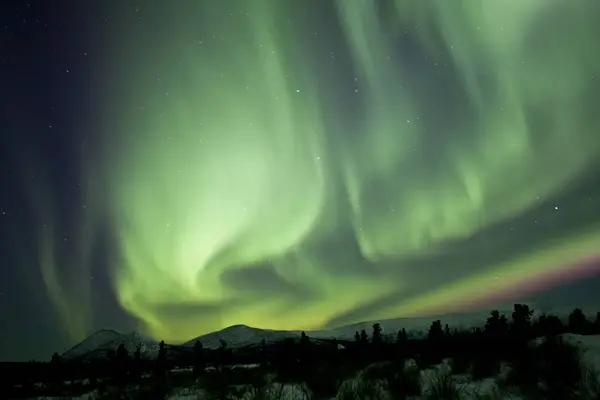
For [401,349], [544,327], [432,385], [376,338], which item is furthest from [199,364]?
[432,385]

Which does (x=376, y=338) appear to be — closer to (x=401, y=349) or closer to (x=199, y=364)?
(x=199, y=364)

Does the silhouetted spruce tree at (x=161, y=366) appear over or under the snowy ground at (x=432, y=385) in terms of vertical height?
over

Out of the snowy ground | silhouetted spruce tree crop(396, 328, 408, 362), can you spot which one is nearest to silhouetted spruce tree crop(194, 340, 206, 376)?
silhouetted spruce tree crop(396, 328, 408, 362)

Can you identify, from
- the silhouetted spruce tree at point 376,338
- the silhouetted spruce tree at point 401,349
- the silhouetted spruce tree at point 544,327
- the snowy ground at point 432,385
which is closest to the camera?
the snowy ground at point 432,385

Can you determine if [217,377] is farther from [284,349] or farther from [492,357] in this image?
[492,357]

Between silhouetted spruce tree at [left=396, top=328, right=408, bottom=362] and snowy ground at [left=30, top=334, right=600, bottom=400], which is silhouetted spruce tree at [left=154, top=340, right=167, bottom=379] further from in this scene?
snowy ground at [left=30, top=334, right=600, bottom=400]

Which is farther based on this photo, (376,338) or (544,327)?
(376,338)

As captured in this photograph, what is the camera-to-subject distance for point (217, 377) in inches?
826

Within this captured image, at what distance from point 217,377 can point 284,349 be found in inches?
244

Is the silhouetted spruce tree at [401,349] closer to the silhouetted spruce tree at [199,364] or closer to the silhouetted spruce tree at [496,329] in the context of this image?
the silhouetted spruce tree at [496,329]

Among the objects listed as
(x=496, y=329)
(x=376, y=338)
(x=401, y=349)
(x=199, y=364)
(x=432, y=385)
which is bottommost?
(x=432, y=385)

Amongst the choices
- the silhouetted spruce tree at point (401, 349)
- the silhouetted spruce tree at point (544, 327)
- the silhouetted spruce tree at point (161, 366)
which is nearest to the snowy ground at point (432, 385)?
the silhouetted spruce tree at point (544, 327)

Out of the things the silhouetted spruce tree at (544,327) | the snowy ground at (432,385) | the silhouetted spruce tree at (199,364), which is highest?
the silhouetted spruce tree at (199,364)

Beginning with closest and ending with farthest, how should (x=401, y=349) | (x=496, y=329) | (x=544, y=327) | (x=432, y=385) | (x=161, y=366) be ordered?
(x=432, y=385)
(x=544, y=327)
(x=401, y=349)
(x=161, y=366)
(x=496, y=329)
